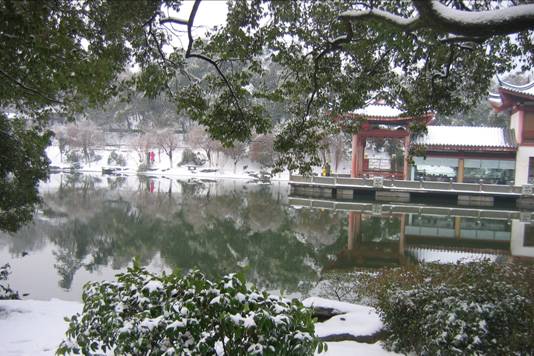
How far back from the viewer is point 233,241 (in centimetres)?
1185

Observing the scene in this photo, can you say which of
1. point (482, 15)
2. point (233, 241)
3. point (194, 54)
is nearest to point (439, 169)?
point (233, 241)

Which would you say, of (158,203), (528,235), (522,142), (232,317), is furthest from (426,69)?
(522,142)

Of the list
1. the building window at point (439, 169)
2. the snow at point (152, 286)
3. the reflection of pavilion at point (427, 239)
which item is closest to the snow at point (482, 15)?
the snow at point (152, 286)

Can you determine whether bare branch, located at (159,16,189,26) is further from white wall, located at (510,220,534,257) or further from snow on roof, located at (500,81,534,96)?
snow on roof, located at (500,81,534,96)

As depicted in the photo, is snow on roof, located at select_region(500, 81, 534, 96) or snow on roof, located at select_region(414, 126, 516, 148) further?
snow on roof, located at select_region(414, 126, 516, 148)

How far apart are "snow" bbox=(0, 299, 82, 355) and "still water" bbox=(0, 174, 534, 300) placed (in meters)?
1.96

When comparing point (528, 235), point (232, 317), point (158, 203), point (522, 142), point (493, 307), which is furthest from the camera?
point (522, 142)

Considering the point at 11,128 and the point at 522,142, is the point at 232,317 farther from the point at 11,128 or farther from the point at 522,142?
the point at 522,142

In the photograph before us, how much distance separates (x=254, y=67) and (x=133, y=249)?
24.4 ft

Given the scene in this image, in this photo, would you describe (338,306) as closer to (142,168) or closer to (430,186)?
(430,186)

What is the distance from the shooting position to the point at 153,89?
4.45m

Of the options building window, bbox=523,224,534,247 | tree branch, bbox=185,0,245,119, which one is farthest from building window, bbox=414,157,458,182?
tree branch, bbox=185,0,245,119

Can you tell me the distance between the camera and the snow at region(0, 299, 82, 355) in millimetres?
3889

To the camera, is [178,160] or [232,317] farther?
[178,160]
